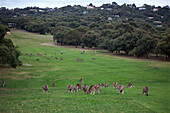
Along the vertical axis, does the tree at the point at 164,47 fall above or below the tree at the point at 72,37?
below

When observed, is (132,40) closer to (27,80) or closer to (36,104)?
(27,80)

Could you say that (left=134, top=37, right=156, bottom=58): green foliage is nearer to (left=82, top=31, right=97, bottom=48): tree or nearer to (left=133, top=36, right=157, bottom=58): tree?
(left=133, top=36, right=157, bottom=58): tree

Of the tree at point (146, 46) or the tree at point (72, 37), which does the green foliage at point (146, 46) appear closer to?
the tree at point (146, 46)

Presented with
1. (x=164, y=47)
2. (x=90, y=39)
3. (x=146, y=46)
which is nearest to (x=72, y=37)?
(x=90, y=39)

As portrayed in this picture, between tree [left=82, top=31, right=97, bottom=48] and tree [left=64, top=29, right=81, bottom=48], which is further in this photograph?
tree [left=64, top=29, right=81, bottom=48]

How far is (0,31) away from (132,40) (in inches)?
2046

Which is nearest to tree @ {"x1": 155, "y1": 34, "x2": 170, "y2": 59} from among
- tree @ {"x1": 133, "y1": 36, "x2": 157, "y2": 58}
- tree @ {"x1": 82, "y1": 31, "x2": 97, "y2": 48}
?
tree @ {"x1": 133, "y1": 36, "x2": 157, "y2": 58}

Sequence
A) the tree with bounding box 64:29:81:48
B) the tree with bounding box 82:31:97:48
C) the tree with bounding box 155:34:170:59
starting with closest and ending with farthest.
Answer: the tree with bounding box 155:34:170:59
the tree with bounding box 82:31:97:48
the tree with bounding box 64:29:81:48

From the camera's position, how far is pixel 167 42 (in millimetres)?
62938

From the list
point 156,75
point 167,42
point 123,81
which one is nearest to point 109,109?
point 123,81

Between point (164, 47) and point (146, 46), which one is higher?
point (146, 46)

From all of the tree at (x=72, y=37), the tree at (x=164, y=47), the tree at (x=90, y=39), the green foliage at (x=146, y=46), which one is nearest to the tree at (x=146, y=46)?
the green foliage at (x=146, y=46)

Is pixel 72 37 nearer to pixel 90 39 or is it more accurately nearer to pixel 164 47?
pixel 90 39

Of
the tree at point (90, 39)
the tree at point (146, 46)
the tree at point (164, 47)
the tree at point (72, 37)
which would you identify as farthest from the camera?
Answer: the tree at point (72, 37)
